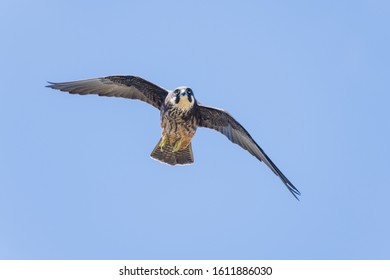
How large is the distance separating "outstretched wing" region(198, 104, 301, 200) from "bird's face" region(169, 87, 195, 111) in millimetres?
873

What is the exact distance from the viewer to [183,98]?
23.4 metres

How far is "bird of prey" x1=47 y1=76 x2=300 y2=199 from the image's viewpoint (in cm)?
2406

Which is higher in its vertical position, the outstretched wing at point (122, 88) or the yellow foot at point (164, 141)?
the outstretched wing at point (122, 88)

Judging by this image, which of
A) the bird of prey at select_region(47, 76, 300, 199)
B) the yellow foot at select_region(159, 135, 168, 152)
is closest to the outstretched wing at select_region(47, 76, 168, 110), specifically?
the bird of prey at select_region(47, 76, 300, 199)

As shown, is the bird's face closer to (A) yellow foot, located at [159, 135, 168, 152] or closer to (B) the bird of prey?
(B) the bird of prey

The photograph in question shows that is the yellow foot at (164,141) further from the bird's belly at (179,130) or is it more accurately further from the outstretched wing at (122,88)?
the outstretched wing at (122,88)

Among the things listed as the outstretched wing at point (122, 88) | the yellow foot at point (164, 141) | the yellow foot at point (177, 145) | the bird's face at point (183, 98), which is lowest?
the yellow foot at point (177, 145)

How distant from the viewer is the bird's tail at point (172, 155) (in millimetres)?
24703

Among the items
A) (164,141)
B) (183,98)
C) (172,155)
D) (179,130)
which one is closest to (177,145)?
(164,141)

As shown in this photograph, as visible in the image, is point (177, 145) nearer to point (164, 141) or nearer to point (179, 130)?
point (164, 141)

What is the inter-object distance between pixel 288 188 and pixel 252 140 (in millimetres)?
1745

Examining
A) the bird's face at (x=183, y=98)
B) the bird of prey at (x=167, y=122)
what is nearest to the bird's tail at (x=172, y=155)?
the bird of prey at (x=167, y=122)

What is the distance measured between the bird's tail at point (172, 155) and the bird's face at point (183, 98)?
1479mm
